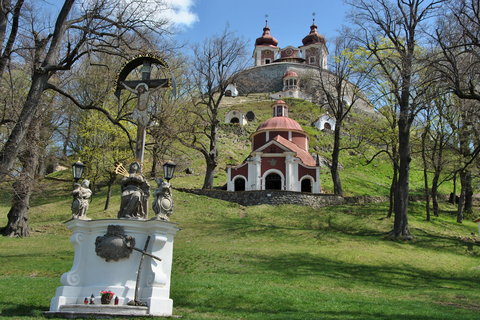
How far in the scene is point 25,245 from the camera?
1812cm

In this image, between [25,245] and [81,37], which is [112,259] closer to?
[81,37]

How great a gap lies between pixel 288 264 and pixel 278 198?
1491 cm

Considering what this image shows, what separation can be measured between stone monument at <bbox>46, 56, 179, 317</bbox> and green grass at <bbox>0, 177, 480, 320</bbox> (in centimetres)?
66

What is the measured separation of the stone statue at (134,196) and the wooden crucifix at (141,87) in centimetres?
63

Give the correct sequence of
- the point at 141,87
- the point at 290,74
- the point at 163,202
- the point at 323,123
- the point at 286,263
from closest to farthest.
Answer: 1. the point at 163,202
2. the point at 141,87
3. the point at 286,263
4. the point at 323,123
5. the point at 290,74

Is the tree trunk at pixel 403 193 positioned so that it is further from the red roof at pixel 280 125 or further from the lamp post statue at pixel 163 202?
the red roof at pixel 280 125

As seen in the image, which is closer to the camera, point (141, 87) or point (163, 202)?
point (163, 202)

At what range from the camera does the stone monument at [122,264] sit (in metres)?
8.26

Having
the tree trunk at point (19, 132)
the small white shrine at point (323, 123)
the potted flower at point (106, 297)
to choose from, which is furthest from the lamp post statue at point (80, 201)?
the small white shrine at point (323, 123)

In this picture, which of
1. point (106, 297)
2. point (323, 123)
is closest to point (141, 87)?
point (106, 297)

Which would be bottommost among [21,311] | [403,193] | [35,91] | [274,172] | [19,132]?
[21,311]

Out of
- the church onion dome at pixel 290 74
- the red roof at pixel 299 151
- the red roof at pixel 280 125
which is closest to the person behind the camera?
the red roof at pixel 299 151

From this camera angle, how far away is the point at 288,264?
612 inches

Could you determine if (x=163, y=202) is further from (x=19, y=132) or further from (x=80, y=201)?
(x=19, y=132)
